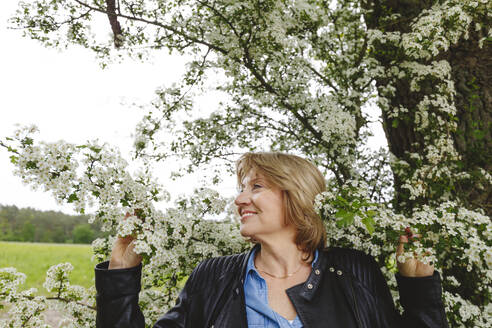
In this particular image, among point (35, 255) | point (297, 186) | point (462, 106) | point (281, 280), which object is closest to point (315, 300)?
point (281, 280)

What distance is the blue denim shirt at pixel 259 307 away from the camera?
2012 millimetres

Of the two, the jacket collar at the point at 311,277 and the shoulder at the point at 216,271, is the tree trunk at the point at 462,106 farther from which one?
the shoulder at the point at 216,271

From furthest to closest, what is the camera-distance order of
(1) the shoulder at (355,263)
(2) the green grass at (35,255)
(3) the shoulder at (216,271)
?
(2) the green grass at (35,255)
(3) the shoulder at (216,271)
(1) the shoulder at (355,263)

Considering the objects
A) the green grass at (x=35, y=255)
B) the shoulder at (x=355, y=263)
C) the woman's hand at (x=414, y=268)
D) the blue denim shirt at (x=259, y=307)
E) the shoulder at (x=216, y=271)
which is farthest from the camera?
the green grass at (x=35, y=255)

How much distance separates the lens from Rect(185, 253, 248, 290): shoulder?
2.37 metres

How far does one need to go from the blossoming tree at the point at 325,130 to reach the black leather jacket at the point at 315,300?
0.80ft

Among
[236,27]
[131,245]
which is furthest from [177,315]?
[236,27]

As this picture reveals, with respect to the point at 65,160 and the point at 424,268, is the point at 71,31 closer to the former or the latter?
the point at 65,160

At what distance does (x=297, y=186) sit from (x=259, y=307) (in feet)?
2.86

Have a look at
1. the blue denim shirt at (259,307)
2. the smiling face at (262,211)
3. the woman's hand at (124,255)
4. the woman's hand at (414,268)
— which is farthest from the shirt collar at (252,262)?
the woman's hand at (124,255)

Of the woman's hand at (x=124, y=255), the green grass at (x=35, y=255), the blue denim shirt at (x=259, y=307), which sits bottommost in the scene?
the green grass at (x=35, y=255)

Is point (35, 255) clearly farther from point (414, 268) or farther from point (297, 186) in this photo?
point (414, 268)

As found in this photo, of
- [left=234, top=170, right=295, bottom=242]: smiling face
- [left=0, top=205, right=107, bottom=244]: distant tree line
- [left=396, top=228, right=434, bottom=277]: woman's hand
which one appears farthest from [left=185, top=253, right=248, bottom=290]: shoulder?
[left=0, top=205, right=107, bottom=244]: distant tree line

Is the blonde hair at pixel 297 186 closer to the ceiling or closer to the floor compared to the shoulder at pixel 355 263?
closer to the ceiling
